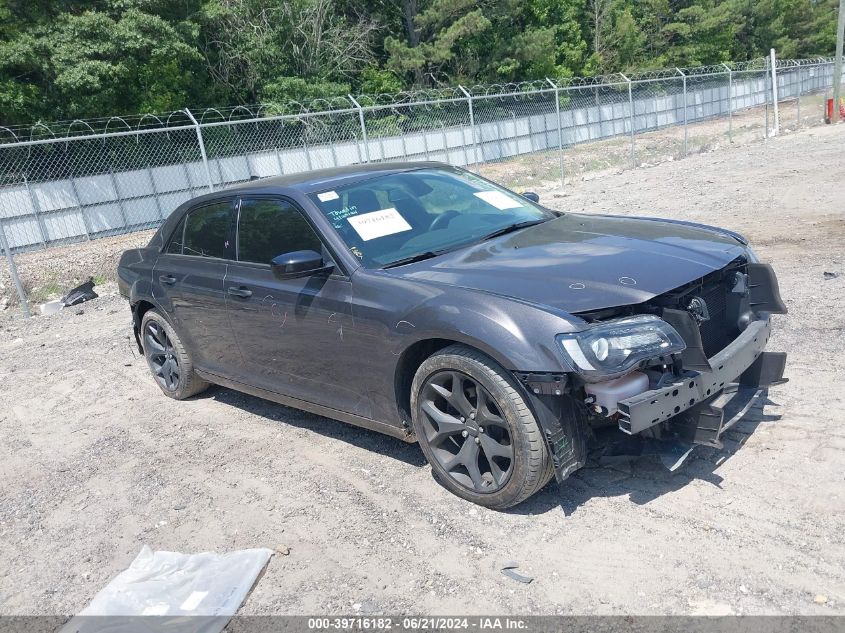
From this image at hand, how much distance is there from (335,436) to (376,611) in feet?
6.45

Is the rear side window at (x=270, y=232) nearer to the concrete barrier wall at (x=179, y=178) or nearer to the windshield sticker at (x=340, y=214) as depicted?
the windshield sticker at (x=340, y=214)

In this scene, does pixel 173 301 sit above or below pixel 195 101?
below

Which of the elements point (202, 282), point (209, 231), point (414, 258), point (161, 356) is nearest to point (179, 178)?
point (161, 356)

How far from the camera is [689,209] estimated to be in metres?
11.7

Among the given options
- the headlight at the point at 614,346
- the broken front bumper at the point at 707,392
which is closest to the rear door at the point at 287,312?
the headlight at the point at 614,346

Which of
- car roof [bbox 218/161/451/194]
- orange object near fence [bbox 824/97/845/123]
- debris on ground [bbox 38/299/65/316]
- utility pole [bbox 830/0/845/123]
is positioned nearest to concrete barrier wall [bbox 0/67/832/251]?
debris on ground [bbox 38/299/65/316]

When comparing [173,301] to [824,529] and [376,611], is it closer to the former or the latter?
[376,611]

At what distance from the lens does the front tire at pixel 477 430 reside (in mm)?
3379

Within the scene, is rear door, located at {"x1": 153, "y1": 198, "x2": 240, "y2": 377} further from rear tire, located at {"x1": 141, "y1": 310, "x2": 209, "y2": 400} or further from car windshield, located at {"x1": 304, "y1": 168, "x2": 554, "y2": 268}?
car windshield, located at {"x1": 304, "y1": 168, "x2": 554, "y2": 268}

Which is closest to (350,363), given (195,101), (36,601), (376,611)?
(376,611)

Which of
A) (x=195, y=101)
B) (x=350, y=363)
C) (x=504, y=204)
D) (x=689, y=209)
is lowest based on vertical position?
(x=689, y=209)

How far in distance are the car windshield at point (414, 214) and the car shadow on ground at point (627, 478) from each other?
1.45 m

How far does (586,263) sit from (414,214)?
1.22 meters

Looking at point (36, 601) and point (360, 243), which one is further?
point (360, 243)
